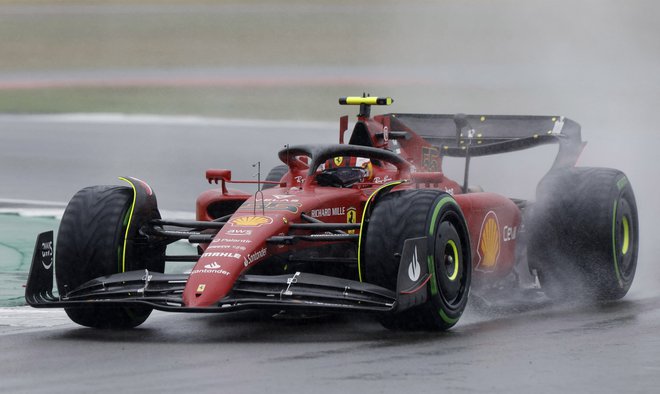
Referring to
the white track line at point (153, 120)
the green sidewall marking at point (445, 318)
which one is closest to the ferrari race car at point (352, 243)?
the green sidewall marking at point (445, 318)

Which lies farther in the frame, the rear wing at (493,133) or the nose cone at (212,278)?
the rear wing at (493,133)

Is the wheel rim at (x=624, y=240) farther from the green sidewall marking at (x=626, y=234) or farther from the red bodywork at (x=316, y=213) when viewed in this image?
the red bodywork at (x=316, y=213)

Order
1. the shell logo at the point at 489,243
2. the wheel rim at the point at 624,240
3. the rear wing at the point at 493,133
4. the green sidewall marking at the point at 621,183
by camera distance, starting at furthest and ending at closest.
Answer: the rear wing at the point at 493,133
the green sidewall marking at the point at 621,183
the wheel rim at the point at 624,240
the shell logo at the point at 489,243

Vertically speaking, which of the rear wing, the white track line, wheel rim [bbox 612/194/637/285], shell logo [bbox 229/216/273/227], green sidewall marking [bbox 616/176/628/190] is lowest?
the white track line

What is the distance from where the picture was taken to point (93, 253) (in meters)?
9.24

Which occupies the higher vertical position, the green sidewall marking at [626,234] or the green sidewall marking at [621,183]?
the green sidewall marking at [621,183]

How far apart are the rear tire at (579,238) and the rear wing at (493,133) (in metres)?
0.73

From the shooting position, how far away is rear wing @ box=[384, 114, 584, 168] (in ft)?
39.4

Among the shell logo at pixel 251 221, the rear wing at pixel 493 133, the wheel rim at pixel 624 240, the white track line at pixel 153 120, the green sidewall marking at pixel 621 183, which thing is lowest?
the white track line at pixel 153 120

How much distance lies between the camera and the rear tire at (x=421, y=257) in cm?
872

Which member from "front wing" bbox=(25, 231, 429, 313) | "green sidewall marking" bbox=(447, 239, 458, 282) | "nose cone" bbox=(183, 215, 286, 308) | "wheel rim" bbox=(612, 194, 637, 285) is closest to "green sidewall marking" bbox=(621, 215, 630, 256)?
"wheel rim" bbox=(612, 194, 637, 285)

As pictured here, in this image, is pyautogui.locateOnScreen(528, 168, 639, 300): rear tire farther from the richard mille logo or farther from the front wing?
the richard mille logo

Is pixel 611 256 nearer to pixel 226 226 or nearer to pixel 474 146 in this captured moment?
pixel 474 146

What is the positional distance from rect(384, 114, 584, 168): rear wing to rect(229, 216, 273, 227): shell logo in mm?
2974
